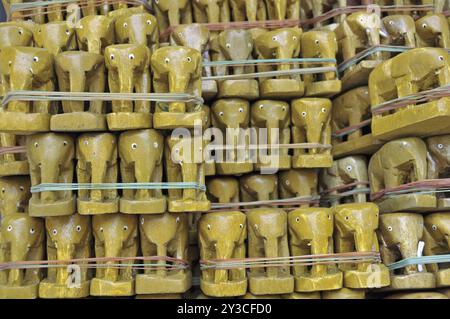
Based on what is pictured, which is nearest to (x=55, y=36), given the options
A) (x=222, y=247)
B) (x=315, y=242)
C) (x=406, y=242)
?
(x=222, y=247)

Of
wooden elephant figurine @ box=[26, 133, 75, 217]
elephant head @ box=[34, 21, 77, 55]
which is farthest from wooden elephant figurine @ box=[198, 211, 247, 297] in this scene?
elephant head @ box=[34, 21, 77, 55]

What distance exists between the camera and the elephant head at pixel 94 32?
1.54 m

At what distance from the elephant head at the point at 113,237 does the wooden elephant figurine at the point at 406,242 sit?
0.83 meters

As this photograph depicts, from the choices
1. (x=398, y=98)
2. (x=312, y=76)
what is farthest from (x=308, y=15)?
(x=398, y=98)

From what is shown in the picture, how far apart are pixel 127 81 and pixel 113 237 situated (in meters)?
0.49

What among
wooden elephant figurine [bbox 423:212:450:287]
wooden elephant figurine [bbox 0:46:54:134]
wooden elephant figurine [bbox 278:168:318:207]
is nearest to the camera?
wooden elephant figurine [bbox 0:46:54:134]

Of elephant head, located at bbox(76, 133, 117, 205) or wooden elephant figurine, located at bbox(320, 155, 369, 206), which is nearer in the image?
elephant head, located at bbox(76, 133, 117, 205)

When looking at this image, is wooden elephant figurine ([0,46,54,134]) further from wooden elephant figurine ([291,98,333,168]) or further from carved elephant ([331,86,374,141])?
carved elephant ([331,86,374,141])

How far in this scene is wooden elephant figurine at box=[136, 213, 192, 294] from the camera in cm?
140

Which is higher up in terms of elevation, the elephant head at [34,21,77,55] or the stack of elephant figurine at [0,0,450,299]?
the elephant head at [34,21,77,55]

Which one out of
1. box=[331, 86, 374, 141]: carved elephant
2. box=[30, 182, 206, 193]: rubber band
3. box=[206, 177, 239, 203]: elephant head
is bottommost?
box=[30, 182, 206, 193]: rubber band

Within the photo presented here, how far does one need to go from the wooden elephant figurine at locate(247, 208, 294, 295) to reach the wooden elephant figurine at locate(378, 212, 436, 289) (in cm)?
34

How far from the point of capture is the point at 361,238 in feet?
4.82
